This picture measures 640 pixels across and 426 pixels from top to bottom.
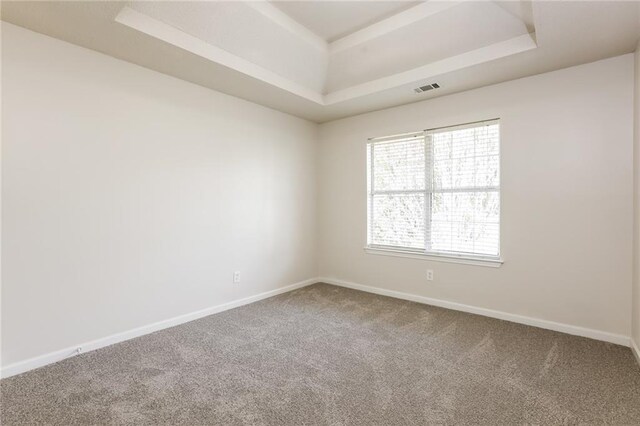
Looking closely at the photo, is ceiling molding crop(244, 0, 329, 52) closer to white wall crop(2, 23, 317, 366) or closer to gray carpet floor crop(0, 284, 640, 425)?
white wall crop(2, 23, 317, 366)

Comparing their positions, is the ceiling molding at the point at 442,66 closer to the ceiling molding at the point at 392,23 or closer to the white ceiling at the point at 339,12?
the ceiling molding at the point at 392,23

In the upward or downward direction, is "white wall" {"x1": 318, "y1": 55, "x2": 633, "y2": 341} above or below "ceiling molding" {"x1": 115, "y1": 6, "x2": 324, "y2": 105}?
below

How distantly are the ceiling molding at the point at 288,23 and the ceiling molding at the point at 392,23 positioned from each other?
18cm

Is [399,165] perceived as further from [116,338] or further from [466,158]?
[116,338]

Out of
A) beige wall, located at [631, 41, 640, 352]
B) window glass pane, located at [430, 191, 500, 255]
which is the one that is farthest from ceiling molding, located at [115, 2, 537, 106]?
window glass pane, located at [430, 191, 500, 255]

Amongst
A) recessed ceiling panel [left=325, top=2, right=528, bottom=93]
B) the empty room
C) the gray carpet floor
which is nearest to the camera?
the gray carpet floor

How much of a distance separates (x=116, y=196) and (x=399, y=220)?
312 cm

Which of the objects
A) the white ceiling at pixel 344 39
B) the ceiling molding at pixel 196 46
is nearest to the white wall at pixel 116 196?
the white ceiling at pixel 344 39

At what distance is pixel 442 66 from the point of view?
10.2 ft

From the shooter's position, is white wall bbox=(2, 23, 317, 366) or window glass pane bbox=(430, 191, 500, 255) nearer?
white wall bbox=(2, 23, 317, 366)

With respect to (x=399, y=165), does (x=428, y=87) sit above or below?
above

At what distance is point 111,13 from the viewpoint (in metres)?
2.19

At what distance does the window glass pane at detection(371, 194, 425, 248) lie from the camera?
158 inches

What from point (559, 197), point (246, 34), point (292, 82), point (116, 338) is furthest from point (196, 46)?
point (559, 197)
